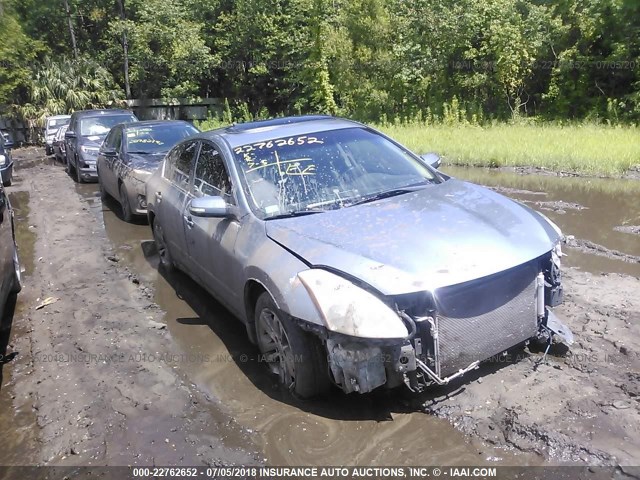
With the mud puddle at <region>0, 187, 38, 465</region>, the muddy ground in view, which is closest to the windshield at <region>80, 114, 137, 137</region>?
the mud puddle at <region>0, 187, 38, 465</region>

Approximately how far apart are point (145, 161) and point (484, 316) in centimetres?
757

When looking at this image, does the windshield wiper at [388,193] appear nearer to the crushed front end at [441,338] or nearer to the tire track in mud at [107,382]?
the crushed front end at [441,338]

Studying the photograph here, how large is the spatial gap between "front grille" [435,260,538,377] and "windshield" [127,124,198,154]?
310 inches

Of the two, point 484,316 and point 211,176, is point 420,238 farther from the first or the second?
point 211,176

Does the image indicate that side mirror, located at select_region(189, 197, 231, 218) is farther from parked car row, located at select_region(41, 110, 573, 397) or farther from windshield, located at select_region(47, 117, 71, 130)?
windshield, located at select_region(47, 117, 71, 130)

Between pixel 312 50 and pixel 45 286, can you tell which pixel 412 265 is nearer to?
pixel 45 286

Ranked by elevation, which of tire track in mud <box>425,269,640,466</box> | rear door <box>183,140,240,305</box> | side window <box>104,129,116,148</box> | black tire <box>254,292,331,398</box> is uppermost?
side window <box>104,129,116,148</box>

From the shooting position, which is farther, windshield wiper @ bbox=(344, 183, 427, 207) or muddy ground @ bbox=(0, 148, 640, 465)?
windshield wiper @ bbox=(344, 183, 427, 207)

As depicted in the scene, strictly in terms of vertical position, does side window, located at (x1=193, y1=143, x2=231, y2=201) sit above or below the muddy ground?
above

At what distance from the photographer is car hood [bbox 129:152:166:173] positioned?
31.0 feet

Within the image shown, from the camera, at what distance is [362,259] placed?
11.6 ft

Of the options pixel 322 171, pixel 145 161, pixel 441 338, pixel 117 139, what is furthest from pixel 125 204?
pixel 441 338

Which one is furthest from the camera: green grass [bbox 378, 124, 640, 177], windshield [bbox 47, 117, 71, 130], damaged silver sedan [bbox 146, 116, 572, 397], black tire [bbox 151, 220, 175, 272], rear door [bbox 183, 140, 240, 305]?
windshield [bbox 47, 117, 71, 130]

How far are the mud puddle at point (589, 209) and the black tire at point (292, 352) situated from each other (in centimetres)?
372
